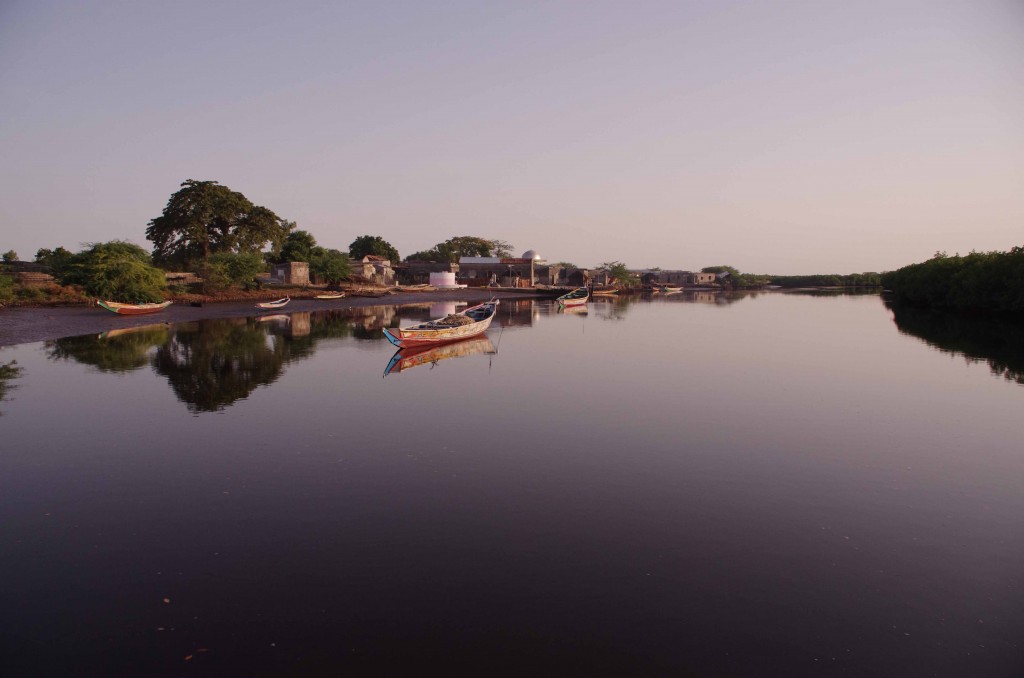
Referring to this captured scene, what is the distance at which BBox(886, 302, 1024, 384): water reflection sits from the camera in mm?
27875

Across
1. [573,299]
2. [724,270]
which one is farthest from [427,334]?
[724,270]

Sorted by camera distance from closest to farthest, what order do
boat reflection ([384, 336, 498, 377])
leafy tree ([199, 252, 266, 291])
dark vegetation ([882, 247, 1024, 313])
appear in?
boat reflection ([384, 336, 498, 377]) → dark vegetation ([882, 247, 1024, 313]) → leafy tree ([199, 252, 266, 291])

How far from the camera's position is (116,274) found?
141 feet

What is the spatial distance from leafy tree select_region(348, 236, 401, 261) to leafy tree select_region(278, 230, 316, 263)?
80.8 ft

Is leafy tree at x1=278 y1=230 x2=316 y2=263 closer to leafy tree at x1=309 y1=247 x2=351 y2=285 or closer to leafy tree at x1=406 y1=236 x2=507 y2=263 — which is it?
leafy tree at x1=309 y1=247 x2=351 y2=285

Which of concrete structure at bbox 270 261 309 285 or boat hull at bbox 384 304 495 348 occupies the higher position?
concrete structure at bbox 270 261 309 285

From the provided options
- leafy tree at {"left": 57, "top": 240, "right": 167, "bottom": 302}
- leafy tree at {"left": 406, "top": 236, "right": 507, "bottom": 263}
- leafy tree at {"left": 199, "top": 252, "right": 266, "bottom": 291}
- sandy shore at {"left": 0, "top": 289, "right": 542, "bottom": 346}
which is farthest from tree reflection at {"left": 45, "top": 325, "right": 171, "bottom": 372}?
leafy tree at {"left": 406, "top": 236, "right": 507, "bottom": 263}

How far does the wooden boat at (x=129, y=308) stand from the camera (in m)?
39.0

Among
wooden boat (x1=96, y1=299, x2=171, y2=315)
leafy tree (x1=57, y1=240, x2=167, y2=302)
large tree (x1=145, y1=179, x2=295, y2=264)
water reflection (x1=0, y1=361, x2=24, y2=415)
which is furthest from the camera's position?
large tree (x1=145, y1=179, x2=295, y2=264)

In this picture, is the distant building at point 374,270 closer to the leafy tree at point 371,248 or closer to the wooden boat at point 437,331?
the leafy tree at point 371,248

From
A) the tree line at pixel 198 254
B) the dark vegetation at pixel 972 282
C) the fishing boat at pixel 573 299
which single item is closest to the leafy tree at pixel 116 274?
the tree line at pixel 198 254

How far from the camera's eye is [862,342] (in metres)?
37.1

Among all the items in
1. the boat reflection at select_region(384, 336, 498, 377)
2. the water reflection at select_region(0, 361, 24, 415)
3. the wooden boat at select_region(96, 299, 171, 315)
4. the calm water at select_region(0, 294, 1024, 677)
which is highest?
the wooden boat at select_region(96, 299, 171, 315)

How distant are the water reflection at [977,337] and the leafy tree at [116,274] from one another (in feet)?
176
